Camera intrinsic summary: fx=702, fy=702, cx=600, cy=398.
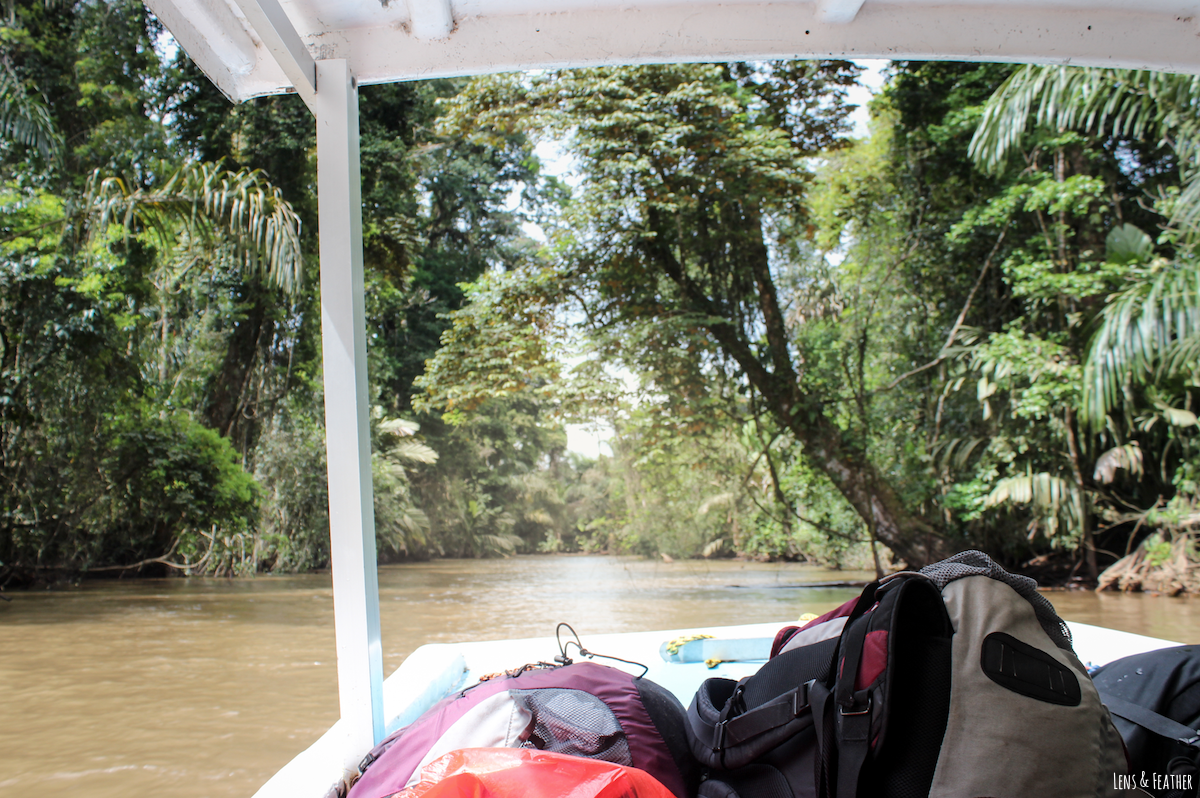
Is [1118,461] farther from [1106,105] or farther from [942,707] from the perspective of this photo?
[942,707]

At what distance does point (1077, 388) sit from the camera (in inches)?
211

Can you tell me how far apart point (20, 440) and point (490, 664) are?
6898 mm

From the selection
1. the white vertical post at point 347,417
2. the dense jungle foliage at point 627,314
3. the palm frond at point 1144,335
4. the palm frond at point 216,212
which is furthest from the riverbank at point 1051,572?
the white vertical post at point 347,417

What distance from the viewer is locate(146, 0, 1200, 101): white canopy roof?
1121mm

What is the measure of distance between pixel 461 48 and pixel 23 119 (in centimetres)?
731

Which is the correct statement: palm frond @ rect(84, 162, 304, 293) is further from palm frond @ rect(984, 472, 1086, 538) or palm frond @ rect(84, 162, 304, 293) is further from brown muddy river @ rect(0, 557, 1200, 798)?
palm frond @ rect(984, 472, 1086, 538)

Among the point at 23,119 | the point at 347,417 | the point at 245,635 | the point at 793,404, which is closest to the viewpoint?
the point at 347,417

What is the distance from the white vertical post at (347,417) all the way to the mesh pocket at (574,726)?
0.33m

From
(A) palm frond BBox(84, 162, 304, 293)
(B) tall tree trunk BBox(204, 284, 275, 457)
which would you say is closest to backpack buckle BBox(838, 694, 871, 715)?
(A) palm frond BBox(84, 162, 304, 293)

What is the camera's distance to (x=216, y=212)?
20.6 feet

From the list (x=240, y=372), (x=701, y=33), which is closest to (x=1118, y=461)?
(x=701, y=33)

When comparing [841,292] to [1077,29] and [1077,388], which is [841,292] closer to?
[1077,388]

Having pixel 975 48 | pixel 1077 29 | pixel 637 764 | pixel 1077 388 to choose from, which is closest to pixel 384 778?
pixel 637 764

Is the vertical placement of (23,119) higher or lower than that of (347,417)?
higher
